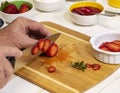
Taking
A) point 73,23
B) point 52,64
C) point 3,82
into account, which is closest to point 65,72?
point 52,64

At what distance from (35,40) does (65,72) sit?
136 millimetres

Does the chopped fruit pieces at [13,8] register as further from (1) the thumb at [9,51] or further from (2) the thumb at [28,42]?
(1) the thumb at [9,51]

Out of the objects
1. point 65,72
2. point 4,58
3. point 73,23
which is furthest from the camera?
point 73,23

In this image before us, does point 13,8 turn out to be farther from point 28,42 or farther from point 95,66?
point 95,66

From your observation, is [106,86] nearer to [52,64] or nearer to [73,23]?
[52,64]

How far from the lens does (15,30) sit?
104 cm

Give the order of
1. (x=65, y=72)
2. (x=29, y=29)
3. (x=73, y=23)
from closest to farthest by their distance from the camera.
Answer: (x=65, y=72) → (x=29, y=29) → (x=73, y=23)

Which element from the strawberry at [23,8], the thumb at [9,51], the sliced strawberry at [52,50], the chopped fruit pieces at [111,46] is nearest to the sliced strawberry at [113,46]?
the chopped fruit pieces at [111,46]

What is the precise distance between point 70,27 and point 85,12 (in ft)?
0.24

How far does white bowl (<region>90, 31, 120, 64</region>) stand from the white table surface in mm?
36

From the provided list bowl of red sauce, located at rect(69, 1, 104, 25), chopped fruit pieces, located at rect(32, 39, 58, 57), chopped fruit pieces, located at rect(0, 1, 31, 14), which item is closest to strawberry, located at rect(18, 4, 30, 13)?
chopped fruit pieces, located at rect(0, 1, 31, 14)

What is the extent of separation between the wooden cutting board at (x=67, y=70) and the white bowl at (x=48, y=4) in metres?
0.21

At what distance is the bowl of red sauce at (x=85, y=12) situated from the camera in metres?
1.16

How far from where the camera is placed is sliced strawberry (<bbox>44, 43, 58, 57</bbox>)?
1008 mm
